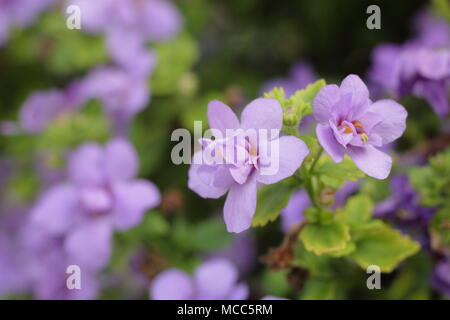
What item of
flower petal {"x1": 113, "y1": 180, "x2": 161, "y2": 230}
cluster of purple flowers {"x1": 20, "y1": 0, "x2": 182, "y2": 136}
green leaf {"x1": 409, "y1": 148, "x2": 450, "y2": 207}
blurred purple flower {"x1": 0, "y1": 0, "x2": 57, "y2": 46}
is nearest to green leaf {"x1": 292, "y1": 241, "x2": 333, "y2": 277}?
green leaf {"x1": 409, "y1": 148, "x2": 450, "y2": 207}

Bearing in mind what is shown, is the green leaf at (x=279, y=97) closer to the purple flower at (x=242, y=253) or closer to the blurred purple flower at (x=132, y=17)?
the purple flower at (x=242, y=253)

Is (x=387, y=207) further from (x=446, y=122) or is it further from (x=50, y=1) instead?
(x=50, y=1)

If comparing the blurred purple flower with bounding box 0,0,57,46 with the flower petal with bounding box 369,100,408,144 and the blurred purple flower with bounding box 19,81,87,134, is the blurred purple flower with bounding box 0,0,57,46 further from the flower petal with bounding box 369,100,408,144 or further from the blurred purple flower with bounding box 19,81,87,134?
the flower petal with bounding box 369,100,408,144

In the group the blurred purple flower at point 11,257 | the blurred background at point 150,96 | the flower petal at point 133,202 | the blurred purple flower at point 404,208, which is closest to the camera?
the blurred purple flower at point 404,208

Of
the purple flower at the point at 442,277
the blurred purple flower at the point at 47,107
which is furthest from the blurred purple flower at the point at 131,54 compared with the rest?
the purple flower at the point at 442,277

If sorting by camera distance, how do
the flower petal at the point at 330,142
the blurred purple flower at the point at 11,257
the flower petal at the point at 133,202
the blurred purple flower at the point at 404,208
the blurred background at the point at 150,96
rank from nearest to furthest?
the flower petal at the point at 330,142 → the blurred purple flower at the point at 404,208 → the flower petal at the point at 133,202 → the blurred background at the point at 150,96 → the blurred purple flower at the point at 11,257

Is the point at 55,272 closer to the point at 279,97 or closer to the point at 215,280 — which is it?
the point at 215,280
